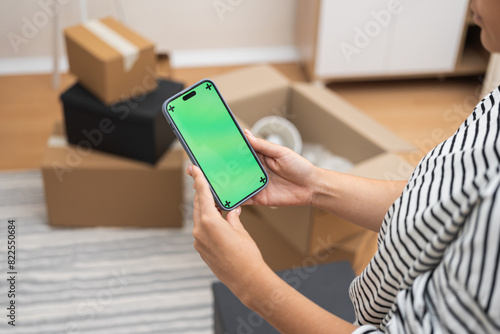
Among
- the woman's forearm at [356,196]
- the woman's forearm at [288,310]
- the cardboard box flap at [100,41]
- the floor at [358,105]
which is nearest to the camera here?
the woman's forearm at [288,310]

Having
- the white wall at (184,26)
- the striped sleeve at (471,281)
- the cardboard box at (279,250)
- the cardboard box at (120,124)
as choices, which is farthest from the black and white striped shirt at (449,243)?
the white wall at (184,26)

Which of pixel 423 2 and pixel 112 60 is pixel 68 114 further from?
pixel 423 2

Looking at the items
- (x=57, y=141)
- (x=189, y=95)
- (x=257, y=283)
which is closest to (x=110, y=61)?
(x=57, y=141)

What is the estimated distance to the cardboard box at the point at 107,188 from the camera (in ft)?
5.66

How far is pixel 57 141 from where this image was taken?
1810mm

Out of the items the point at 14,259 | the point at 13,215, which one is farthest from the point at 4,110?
the point at 14,259

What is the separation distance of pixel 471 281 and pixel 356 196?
1.28 ft

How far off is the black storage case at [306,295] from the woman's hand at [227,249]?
39cm

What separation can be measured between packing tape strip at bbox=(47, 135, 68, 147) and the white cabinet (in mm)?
1194

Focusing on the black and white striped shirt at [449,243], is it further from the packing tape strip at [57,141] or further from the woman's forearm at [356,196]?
the packing tape strip at [57,141]

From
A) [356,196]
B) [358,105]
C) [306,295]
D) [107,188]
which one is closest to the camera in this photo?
[356,196]

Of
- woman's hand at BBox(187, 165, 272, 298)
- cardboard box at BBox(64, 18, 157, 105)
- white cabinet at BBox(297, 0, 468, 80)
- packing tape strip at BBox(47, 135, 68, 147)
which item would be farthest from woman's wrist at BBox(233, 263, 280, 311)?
white cabinet at BBox(297, 0, 468, 80)

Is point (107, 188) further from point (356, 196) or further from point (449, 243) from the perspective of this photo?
point (449, 243)

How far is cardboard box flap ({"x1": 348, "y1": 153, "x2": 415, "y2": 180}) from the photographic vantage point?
130cm
